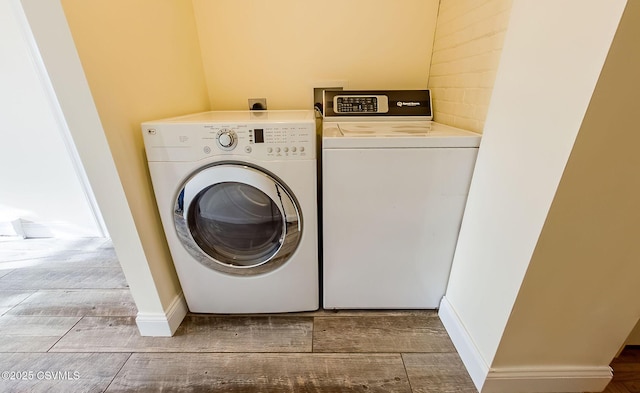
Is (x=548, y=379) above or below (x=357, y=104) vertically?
below

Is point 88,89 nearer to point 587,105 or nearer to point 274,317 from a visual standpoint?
point 274,317

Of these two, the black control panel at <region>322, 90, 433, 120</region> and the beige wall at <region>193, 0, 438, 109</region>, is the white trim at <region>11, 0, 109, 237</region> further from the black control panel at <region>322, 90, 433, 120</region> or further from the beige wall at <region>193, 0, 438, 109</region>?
the black control panel at <region>322, 90, 433, 120</region>

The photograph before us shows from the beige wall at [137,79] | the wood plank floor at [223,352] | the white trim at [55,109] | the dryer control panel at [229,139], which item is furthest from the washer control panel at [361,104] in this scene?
the white trim at [55,109]

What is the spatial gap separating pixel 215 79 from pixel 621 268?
6.44 feet

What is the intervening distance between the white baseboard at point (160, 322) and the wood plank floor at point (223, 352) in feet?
0.09

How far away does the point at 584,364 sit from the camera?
93cm

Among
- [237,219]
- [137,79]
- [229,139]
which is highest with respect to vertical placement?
[137,79]

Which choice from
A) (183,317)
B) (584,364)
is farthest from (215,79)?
(584,364)

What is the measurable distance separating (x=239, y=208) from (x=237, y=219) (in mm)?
54

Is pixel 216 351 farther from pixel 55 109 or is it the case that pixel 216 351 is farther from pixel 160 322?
pixel 55 109

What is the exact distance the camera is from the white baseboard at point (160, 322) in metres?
1.17

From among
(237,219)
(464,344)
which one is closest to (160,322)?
(237,219)

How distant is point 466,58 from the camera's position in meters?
1.16

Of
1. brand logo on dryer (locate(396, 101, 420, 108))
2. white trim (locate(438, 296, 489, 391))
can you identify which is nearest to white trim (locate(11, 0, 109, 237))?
brand logo on dryer (locate(396, 101, 420, 108))
